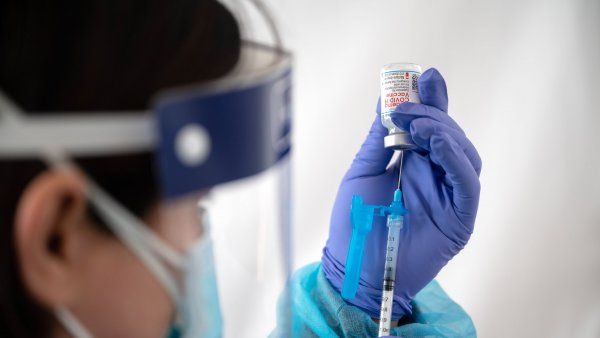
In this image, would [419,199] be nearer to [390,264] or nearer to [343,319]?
[390,264]

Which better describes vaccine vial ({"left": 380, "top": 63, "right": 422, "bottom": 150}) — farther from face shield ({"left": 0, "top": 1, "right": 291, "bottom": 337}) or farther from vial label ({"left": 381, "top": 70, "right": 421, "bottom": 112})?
face shield ({"left": 0, "top": 1, "right": 291, "bottom": 337})

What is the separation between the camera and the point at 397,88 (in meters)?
0.93

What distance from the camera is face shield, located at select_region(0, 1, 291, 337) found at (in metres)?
0.44

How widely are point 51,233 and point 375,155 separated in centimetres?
72

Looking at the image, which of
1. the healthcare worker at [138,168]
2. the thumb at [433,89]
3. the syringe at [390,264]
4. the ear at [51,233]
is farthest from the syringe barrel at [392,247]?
the ear at [51,233]

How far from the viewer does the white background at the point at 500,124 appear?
129cm

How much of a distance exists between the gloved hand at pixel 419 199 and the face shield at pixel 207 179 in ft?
1.14

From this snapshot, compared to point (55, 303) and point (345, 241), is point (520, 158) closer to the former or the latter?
point (345, 241)

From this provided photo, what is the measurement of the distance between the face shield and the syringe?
303 mm

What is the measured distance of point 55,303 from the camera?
0.49m

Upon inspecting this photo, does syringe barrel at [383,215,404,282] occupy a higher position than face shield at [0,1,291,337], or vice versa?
face shield at [0,1,291,337]

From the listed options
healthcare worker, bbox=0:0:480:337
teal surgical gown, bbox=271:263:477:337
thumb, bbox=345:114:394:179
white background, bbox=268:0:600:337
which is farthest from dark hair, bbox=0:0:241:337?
white background, bbox=268:0:600:337

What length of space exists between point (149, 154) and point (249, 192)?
0.15 m

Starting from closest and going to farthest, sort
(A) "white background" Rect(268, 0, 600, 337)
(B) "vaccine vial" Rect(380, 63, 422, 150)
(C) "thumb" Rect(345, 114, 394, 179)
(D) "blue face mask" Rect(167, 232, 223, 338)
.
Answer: (D) "blue face mask" Rect(167, 232, 223, 338) < (B) "vaccine vial" Rect(380, 63, 422, 150) < (C) "thumb" Rect(345, 114, 394, 179) < (A) "white background" Rect(268, 0, 600, 337)
